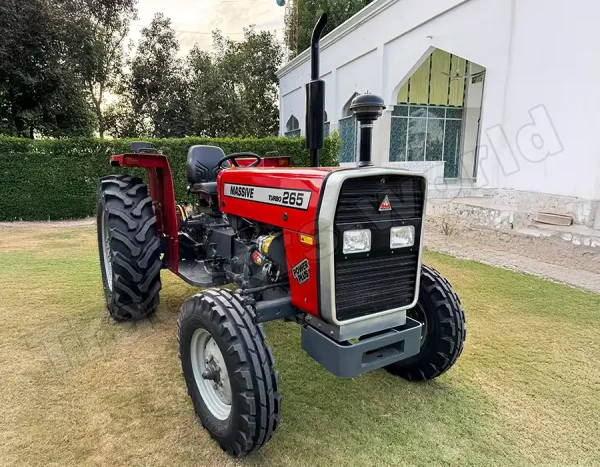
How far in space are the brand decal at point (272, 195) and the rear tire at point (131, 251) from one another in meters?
0.75

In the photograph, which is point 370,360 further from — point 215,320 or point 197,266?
point 197,266

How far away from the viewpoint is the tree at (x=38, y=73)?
9.31 meters

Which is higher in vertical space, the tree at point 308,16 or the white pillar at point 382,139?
the tree at point 308,16

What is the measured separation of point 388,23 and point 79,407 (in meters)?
10.5

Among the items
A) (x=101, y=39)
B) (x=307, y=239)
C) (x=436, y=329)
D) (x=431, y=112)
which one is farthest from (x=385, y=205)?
(x=101, y=39)

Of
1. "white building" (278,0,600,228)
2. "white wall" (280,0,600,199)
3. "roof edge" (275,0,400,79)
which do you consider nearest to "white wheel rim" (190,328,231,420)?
"white building" (278,0,600,228)

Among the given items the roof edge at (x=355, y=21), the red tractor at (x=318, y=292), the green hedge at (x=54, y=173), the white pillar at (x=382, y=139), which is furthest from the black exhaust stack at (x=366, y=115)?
the white pillar at (x=382, y=139)

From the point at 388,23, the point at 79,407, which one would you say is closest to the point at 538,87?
the point at 388,23

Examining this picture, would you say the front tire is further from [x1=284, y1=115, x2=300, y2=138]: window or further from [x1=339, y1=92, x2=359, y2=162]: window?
[x1=284, y1=115, x2=300, y2=138]: window

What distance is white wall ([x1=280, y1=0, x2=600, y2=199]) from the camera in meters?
5.22

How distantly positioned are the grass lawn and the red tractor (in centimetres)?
24

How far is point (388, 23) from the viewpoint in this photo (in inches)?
395

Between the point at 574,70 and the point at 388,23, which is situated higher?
the point at 388,23

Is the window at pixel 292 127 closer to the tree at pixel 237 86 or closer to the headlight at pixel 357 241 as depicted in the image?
the tree at pixel 237 86
